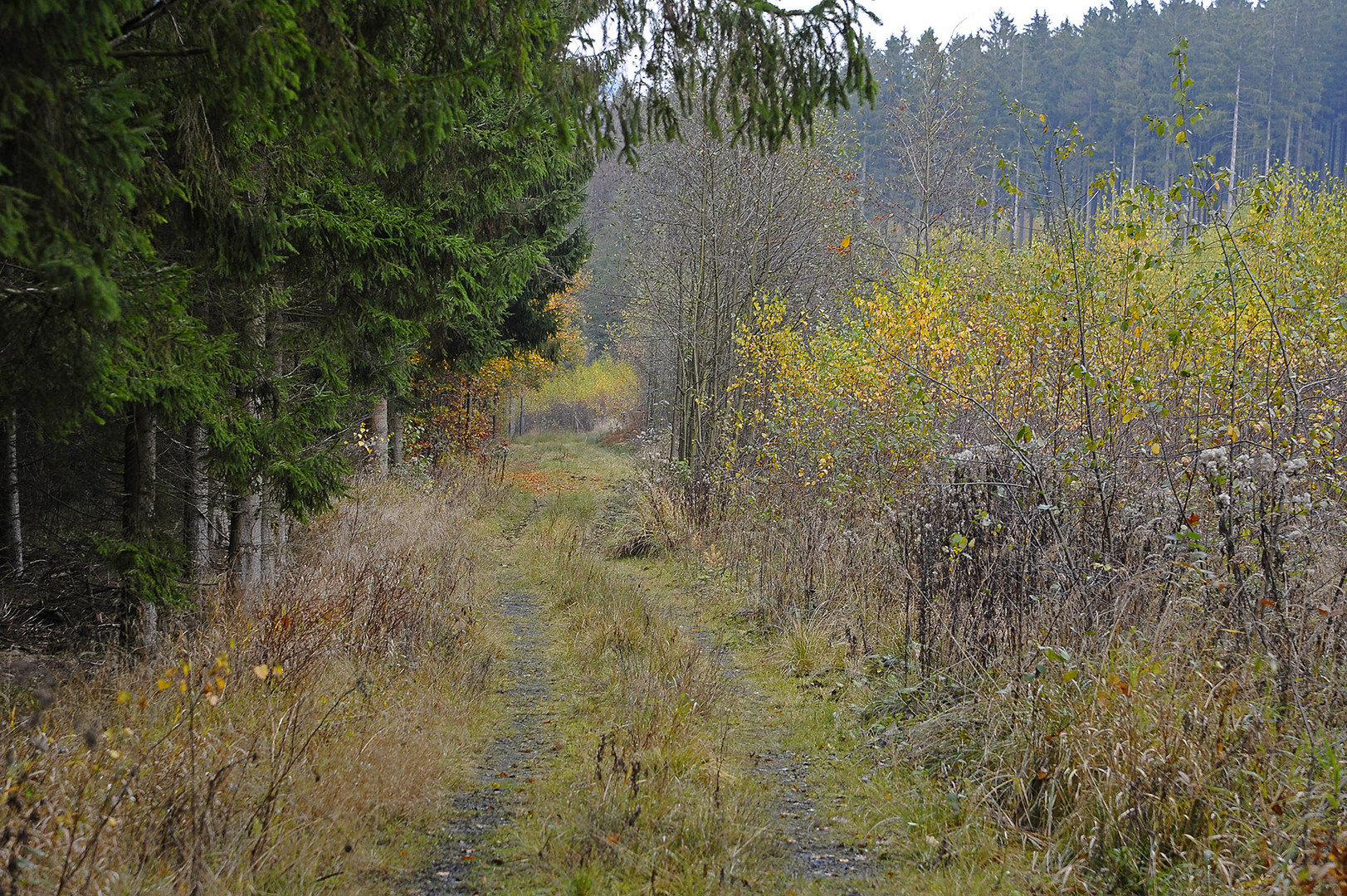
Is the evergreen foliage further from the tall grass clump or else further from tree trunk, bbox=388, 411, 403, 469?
tree trunk, bbox=388, 411, 403, 469

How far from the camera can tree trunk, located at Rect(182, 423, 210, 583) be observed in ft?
20.4

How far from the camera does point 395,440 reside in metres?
16.0

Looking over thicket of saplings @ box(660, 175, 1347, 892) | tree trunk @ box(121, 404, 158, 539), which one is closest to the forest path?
thicket of saplings @ box(660, 175, 1347, 892)

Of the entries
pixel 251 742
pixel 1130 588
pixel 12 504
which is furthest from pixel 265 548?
pixel 1130 588

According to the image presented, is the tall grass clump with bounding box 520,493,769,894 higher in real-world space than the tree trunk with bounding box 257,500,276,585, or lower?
lower

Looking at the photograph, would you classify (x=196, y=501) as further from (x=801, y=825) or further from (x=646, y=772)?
(x=801, y=825)

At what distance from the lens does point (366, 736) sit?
183 inches

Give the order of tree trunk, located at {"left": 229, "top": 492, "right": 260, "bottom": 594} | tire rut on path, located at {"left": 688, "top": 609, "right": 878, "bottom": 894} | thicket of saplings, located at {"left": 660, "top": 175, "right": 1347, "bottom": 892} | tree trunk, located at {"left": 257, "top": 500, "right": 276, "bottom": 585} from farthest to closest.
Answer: tree trunk, located at {"left": 257, "top": 500, "right": 276, "bottom": 585} < tree trunk, located at {"left": 229, "top": 492, "right": 260, "bottom": 594} < tire rut on path, located at {"left": 688, "top": 609, "right": 878, "bottom": 894} < thicket of saplings, located at {"left": 660, "top": 175, "right": 1347, "bottom": 892}

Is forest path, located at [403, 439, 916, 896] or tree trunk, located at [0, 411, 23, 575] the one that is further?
tree trunk, located at [0, 411, 23, 575]

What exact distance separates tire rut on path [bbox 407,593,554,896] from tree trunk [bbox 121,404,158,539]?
108 inches

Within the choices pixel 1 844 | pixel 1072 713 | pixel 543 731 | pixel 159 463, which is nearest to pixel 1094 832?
pixel 1072 713

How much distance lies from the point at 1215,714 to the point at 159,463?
6.99 metres

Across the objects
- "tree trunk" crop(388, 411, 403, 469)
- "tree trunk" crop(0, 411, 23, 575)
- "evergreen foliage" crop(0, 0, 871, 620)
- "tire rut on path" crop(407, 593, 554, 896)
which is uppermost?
"evergreen foliage" crop(0, 0, 871, 620)

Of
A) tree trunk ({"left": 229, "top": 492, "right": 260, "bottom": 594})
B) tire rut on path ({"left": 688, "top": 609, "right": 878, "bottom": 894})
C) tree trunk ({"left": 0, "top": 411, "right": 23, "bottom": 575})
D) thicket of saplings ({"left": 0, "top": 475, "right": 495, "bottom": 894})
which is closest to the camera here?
thicket of saplings ({"left": 0, "top": 475, "right": 495, "bottom": 894})
